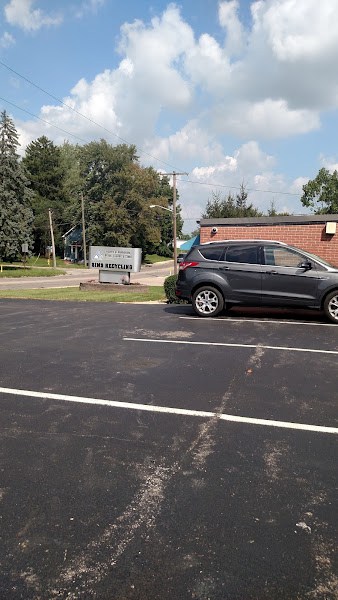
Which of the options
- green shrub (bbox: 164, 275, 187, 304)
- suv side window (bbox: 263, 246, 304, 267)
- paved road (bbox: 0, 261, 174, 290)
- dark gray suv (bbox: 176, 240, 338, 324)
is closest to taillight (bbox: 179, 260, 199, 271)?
dark gray suv (bbox: 176, 240, 338, 324)

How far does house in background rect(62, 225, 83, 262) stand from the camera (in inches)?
2726

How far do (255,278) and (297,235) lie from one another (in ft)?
21.0

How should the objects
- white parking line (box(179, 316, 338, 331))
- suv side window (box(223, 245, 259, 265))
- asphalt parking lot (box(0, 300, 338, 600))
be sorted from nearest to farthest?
1. asphalt parking lot (box(0, 300, 338, 600))
2. white parking line (box(179, 316, 338, 331))
3. suv side window (box(223, 245, 259, 265))

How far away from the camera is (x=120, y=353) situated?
256 inches

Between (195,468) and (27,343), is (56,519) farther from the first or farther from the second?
(27,343)

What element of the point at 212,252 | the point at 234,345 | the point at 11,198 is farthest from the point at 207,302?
the point at 11,198

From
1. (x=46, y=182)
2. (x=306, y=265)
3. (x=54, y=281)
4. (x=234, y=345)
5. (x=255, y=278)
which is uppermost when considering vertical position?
(x=46, y=182)

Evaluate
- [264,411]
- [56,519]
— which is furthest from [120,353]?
[56,519]

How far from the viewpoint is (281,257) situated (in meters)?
9.29

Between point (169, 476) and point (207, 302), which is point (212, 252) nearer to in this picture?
point (207, 302)

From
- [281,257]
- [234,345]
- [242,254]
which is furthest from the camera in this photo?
[242,254]

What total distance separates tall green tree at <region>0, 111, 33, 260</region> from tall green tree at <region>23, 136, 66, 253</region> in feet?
62.5

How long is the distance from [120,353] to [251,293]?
155 inches

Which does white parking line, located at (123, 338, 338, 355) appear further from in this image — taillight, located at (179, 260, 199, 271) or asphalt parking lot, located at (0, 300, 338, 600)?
taillight, located at (179, 260, 199, 271)
